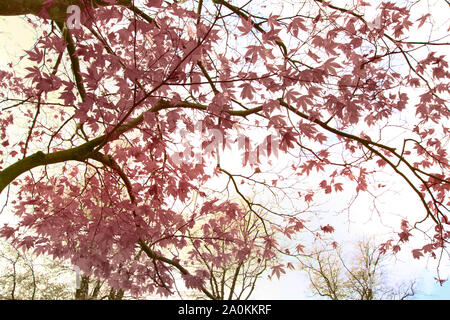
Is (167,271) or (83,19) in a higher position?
(83,19)

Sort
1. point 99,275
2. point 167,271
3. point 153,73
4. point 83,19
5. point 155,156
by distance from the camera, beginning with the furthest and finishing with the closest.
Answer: point 155,156, point 167,271, point 99,275, point 153,73, point 83,19

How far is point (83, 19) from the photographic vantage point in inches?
79.0

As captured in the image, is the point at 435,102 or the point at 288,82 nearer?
the point at 288,82

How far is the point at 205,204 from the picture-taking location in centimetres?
306

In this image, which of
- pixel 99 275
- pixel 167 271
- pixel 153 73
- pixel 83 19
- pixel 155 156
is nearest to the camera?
pixel 83 19

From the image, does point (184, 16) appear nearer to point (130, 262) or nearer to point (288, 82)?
point (288, 82)

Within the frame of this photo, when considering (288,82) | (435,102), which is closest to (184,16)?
(288,82)

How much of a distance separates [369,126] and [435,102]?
719 mm

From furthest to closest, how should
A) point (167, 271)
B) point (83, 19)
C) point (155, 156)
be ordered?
point (155, 156) → point (167, 271) → point (83, 19)
